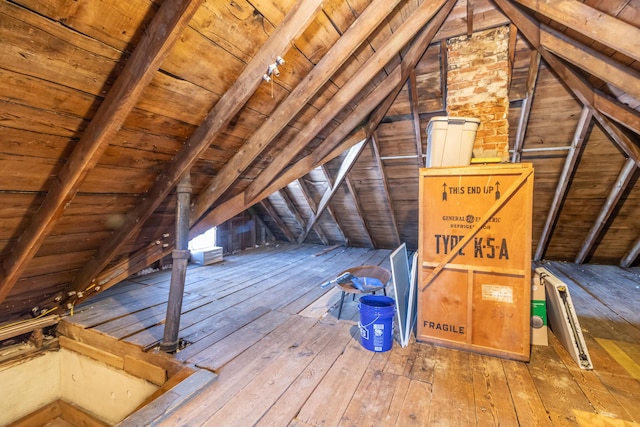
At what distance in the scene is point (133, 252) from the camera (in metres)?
3.06

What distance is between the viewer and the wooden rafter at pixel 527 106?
2.94m

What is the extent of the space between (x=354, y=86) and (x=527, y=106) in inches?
88.4

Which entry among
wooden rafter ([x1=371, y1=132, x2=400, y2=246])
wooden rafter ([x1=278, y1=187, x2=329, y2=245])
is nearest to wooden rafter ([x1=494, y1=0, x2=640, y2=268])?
wooden rafter ([x1=371, y1=132, x2=400, y2=246])

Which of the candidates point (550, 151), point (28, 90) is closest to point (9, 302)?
point (28, 90)

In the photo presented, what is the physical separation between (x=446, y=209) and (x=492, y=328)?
3.24 ft

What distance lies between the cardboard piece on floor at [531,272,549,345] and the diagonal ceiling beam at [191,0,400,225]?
243 cm

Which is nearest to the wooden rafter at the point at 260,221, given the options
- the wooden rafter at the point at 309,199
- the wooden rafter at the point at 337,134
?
the wooden rafter at the point at 309,199

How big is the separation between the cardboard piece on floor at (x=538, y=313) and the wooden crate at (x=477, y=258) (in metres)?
0.40

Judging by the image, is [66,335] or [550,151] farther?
[550,151]

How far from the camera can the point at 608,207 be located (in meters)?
4.09

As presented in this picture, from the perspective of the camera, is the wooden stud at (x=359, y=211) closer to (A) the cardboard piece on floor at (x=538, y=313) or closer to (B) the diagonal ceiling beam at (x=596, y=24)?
(A) the cardboard piece on floor at (x=538, y=313)

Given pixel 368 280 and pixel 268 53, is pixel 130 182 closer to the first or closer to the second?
pixel 268 53

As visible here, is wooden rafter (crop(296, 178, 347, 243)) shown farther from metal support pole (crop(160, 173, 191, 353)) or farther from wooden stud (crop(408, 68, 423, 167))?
metal support pole (crop(160, 173, 191, 353))

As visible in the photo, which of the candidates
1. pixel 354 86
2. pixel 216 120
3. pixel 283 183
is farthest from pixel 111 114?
pixel 283 183
